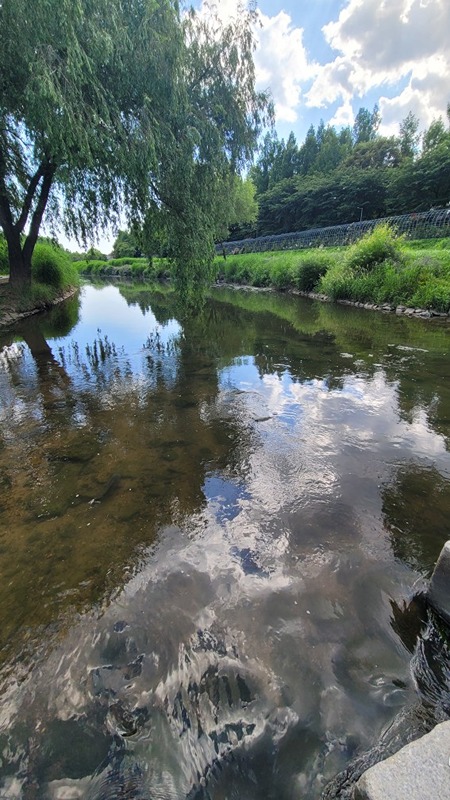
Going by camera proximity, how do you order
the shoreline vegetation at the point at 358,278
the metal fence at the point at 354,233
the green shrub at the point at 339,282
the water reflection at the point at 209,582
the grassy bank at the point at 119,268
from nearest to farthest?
the water reflection at the point at 209,582, the shoreline vegetation at the point at 358,278, the green shrub at the point at 339,282, the metal fence at the point at 354,233, the grassy bank at the point at 119,268

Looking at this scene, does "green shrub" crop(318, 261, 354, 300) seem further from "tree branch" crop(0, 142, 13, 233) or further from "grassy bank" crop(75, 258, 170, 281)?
"grassy bank" crop(75, 258, 170, 281)

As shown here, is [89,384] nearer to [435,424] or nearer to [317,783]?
[435,424]

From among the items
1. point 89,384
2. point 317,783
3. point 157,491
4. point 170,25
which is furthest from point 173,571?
point 170,25

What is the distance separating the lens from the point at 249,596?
290 cm

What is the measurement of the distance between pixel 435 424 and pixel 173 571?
470cm

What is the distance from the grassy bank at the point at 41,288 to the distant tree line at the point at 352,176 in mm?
40419

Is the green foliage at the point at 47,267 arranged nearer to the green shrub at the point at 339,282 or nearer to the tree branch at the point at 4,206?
the tree branch at the point at 4,206

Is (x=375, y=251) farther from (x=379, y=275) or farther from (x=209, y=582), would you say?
(x=209, y=582)

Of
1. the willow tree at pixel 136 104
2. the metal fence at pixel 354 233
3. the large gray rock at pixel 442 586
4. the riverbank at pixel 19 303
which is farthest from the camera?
the metal fence at pixel 354 233

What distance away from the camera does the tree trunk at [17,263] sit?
15.6 metres

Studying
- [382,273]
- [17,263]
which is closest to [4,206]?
[17,263]

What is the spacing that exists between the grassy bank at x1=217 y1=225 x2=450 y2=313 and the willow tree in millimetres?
8656

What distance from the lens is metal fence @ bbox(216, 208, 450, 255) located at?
2634cm

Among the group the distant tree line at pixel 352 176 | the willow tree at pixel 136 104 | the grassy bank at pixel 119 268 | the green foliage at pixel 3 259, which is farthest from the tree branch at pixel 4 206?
the distant tree line at pixel 352 176
